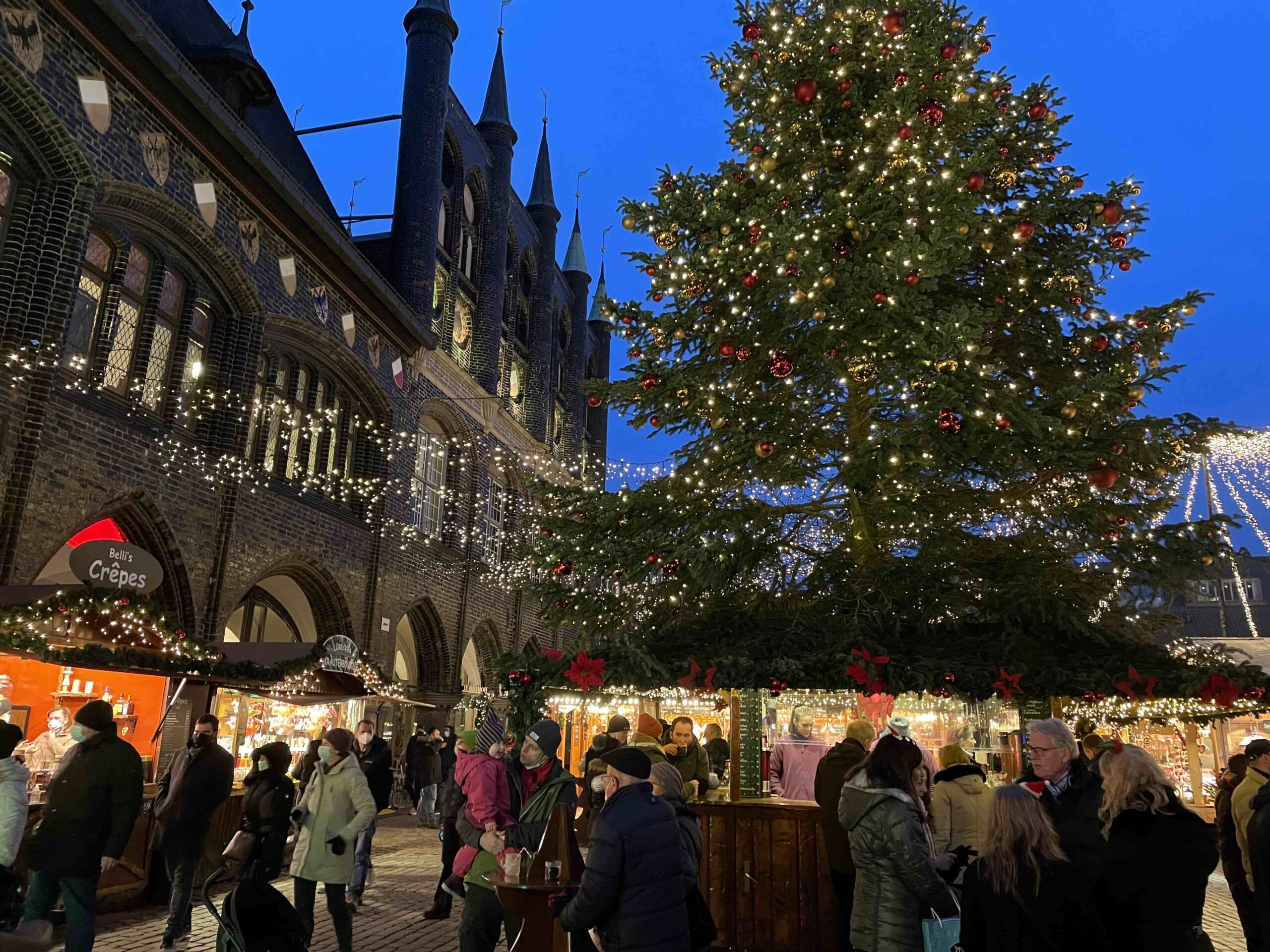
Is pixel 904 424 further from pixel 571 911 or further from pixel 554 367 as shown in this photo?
pixel 554 367

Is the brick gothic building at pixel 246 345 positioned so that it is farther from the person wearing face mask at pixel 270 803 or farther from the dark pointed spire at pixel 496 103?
the person wearing face mask at pixel 270 803

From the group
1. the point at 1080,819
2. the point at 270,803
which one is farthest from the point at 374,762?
the point at 1080,819

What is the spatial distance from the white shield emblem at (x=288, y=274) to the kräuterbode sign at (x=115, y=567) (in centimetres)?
595

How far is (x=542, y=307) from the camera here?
2866 cm

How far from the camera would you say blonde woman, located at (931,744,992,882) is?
5492mm

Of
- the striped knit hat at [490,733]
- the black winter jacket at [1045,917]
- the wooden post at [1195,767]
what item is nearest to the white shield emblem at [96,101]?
the striped knit hat at [490,733]

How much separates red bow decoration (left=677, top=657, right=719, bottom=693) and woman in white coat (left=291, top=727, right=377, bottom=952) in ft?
9.00

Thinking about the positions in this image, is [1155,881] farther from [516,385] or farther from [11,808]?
[516,385]

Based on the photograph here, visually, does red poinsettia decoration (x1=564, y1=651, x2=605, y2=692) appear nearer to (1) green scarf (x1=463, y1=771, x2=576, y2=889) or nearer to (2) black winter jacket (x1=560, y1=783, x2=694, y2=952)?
(1) green scarf (x1=463, y1=771, x2=576, y2=889)

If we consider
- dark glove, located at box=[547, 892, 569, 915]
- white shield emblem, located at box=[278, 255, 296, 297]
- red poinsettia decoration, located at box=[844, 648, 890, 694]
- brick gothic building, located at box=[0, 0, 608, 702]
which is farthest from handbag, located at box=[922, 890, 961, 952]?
white shield emblem, located at box=[278, 255, 296, 297]

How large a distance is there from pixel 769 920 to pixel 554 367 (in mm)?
24918

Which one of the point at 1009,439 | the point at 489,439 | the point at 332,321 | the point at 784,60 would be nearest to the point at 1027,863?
the point at 1009,439

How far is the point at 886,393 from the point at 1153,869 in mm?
6132

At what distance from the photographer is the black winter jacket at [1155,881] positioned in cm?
333
